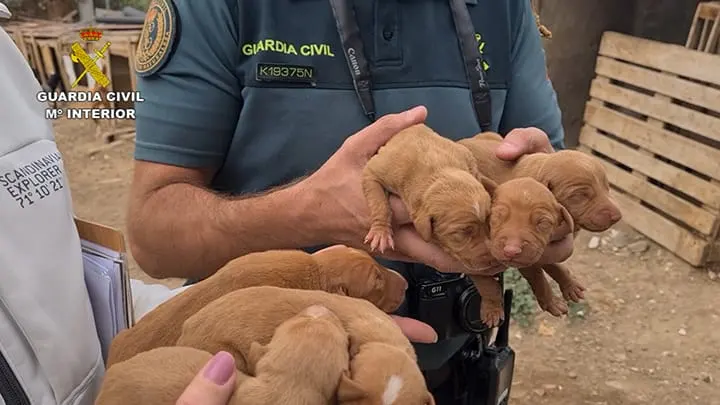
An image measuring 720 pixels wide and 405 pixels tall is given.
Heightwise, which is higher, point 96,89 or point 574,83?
point 574,83

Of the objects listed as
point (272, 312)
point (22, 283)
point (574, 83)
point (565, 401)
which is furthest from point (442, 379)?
point (574, 83)

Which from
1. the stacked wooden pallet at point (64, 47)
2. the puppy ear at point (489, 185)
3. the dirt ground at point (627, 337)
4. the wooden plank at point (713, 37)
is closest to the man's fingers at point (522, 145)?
the puppy ear at point (489, 185)

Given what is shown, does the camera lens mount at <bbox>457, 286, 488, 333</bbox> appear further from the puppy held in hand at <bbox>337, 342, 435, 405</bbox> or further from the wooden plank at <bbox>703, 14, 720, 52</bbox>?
the wooden plank at <bbox>703, 14, 720, 52</bbox>

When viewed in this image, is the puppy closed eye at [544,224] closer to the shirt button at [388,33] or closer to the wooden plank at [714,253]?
the shirt button at [388,33]

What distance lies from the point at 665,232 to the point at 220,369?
14.7 feet

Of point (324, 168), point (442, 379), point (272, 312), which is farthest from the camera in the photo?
point (442, 379)

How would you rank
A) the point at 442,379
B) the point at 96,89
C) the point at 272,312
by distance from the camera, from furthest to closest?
the point at 96,89
the point at 442,379
the point at 272,312

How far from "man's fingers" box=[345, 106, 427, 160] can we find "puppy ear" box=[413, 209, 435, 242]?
19 cm

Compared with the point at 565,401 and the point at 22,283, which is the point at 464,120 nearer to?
the point at 22,283

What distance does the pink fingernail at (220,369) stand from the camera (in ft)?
2.84

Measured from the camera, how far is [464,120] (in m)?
1.73

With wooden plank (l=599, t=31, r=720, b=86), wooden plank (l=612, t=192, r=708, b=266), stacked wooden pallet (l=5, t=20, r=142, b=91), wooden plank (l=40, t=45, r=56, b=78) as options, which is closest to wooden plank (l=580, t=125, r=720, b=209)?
wooden plank (l=612, t=192, r=708, b=266)

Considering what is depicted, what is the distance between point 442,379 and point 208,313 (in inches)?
41.5

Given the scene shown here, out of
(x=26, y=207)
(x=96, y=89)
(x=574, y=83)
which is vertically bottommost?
(x=96, y=89)
